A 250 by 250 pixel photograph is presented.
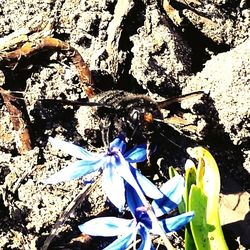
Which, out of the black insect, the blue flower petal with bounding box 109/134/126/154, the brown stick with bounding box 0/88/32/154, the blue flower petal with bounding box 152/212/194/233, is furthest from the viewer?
the brown stick with bounding box 0/88/32/154

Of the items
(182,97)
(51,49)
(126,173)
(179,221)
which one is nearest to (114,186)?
(126,173)

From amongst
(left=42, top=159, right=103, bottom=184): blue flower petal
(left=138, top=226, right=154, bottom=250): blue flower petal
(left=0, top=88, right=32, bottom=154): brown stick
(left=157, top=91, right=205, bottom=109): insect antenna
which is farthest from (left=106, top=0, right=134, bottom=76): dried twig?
(left=138, top=226, right=154, bottom=250): blue flower petal

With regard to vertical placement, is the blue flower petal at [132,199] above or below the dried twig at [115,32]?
below

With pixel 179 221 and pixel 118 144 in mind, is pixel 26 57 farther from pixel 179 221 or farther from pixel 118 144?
pixel 179 221

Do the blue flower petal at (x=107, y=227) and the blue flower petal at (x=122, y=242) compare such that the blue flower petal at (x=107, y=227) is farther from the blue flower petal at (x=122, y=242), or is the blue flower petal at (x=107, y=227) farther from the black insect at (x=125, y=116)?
the black insect at (x=125, y=116)

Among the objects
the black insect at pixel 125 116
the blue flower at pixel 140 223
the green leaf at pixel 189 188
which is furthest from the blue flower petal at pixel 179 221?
the black insect at pixel 125 116

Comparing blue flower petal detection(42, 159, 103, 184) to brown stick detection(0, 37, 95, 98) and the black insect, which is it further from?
brown stick detection(0, 37, 95, 98)

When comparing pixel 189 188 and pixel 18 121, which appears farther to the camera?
pixel 18 121

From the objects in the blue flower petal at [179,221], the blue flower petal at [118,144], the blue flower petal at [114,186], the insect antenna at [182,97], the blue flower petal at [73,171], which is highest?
the insect antenna at [182,97]
